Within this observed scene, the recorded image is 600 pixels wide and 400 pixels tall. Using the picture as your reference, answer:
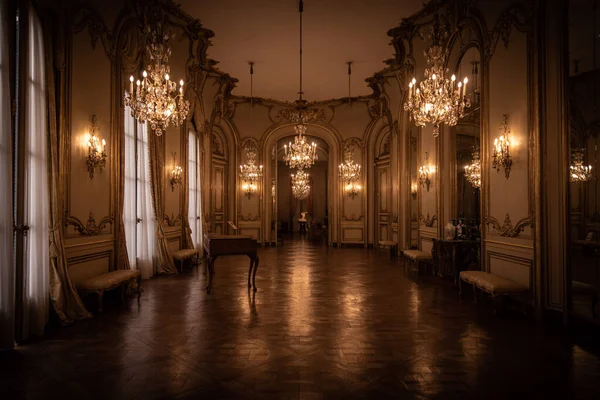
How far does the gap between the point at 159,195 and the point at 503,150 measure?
5916mm

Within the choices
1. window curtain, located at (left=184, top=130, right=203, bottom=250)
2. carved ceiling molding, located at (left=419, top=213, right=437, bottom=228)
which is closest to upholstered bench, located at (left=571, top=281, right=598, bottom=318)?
carved ceiling molding, located at (left=419, top=213, right=437, bottom=228)

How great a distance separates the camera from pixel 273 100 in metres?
13.6

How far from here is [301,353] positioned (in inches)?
136

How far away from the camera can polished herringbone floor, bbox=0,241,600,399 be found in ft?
9.11

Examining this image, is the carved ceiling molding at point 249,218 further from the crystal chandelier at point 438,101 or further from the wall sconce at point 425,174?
the crystal chandelier at point 438,101

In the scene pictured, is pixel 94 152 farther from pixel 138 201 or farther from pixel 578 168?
pixel 578 168

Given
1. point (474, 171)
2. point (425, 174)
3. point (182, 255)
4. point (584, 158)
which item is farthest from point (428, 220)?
point (182, 255)

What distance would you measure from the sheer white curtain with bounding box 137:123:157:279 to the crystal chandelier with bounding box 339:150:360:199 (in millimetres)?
6854

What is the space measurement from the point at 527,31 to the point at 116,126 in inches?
225

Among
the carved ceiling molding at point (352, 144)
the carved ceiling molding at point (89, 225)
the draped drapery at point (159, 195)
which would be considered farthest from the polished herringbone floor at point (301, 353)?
the carved ceiling molding at point (352, 144)

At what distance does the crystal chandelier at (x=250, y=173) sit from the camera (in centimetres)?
1284

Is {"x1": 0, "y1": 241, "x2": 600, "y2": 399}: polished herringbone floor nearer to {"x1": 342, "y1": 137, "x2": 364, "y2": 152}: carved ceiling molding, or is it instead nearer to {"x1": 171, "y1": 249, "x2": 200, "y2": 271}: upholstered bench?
{"x1": 171, "y1": 249, "x2": 200, "y2": 271}: upholstered bench

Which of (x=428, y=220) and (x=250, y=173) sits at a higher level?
(x=250, y=173)

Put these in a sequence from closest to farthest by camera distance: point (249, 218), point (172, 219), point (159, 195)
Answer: point (159, 195) → point (172, 219) → point (249, 218)
